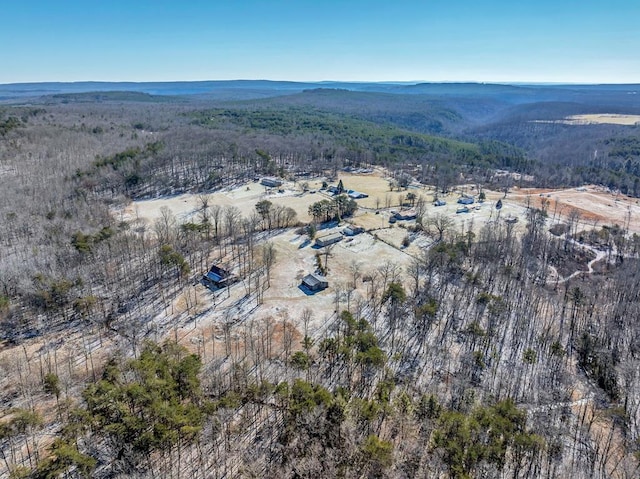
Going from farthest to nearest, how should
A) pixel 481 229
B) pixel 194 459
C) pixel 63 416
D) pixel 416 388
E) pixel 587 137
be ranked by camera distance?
pixel 587 137 < pixel 481 229 < pixel 416 388 < pixel 63 416 < pixel 194 459

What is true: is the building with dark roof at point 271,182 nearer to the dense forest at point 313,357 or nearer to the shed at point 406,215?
the dense forest at point 313,357

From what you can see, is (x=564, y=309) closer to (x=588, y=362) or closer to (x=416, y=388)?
(x=588, y=362)

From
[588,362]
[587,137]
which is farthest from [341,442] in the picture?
[587,137]

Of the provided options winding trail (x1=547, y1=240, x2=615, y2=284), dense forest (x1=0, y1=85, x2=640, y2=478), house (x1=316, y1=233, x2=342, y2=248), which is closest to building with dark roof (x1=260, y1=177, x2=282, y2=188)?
dense forest (x1=0, y1=85, x2=640, y2=478)

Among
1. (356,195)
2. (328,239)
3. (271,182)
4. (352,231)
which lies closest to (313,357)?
(328,239)

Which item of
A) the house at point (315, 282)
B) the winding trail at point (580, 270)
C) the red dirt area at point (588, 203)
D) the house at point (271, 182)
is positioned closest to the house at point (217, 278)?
the house at point (315, 282)

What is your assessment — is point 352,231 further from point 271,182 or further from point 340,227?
point 271,182

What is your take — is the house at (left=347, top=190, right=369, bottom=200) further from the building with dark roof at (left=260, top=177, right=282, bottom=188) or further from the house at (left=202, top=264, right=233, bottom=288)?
the house at (left=202, top=264, right=233, bottom=288)
